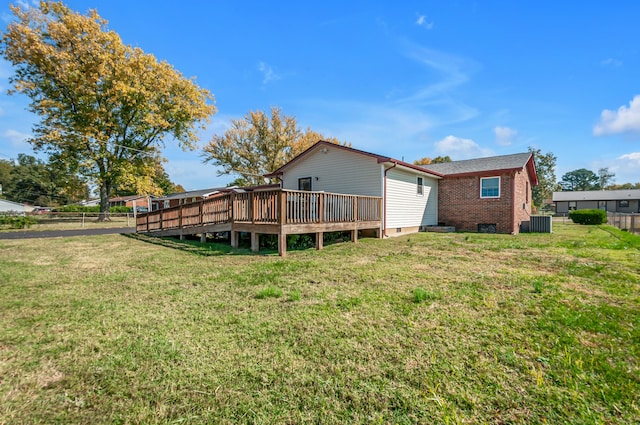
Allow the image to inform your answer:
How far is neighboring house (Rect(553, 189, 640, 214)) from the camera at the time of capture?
39.1 m

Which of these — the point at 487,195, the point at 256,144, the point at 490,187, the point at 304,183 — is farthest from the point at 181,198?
the point at 490,187

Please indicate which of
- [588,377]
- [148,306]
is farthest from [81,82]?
[588,377]

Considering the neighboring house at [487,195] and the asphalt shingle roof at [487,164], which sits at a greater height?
the asphalt shingle roof at [487,164]

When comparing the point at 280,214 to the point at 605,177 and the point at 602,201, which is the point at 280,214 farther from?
the point at 605,177

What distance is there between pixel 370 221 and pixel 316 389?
8.58m

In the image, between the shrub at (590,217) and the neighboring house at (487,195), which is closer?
the neighboring house at (487,195)

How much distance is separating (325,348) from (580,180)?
11921cm

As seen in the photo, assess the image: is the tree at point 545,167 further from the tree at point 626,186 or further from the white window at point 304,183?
the white window at point 304,183

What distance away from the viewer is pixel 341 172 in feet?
40.0

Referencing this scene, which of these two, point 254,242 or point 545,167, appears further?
point 545,167

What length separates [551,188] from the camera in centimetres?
4616

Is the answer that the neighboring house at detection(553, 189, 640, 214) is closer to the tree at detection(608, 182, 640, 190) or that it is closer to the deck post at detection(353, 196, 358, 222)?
the tree at detection(608, 182, 640, 190)

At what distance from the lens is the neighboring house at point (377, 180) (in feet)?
36.6

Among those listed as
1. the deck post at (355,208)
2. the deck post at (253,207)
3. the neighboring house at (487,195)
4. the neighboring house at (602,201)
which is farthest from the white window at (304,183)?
the neighboring house at (602,201)
